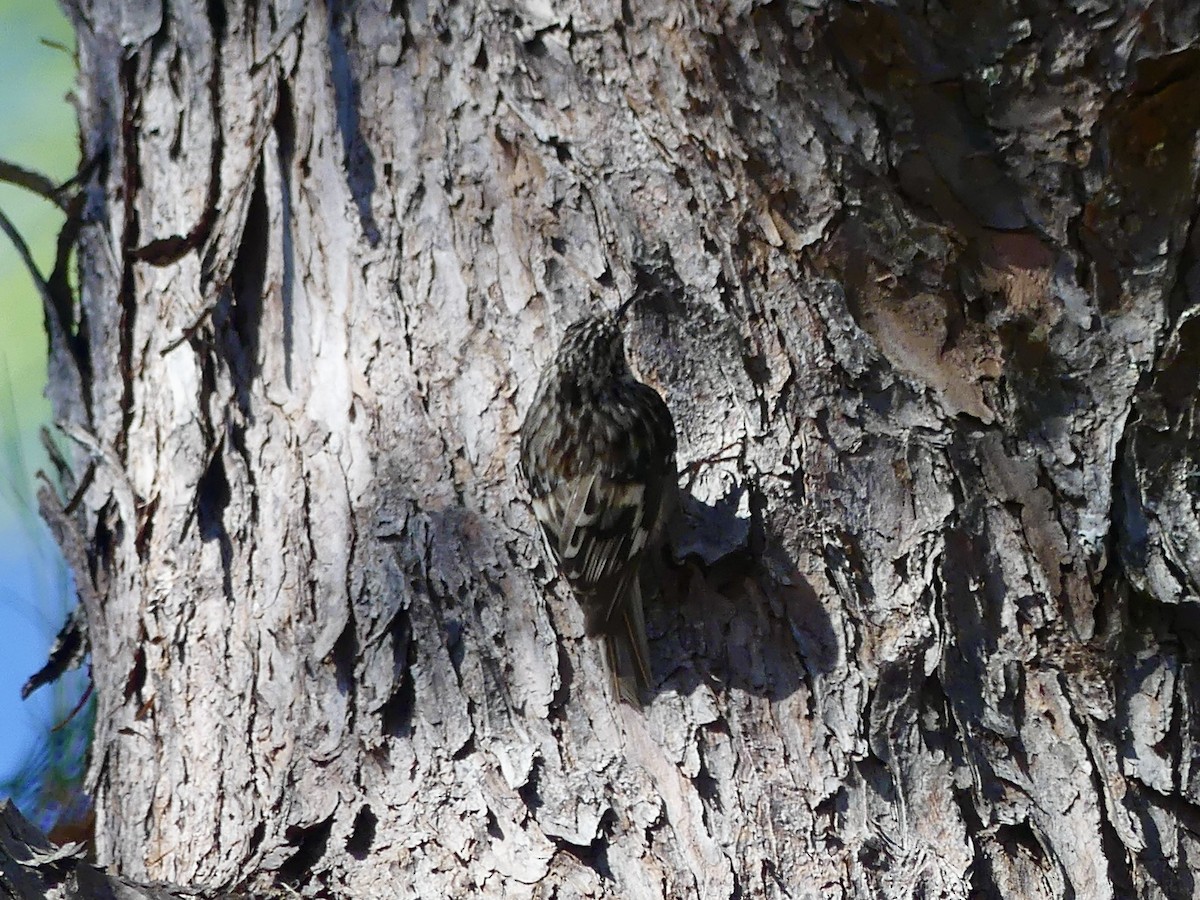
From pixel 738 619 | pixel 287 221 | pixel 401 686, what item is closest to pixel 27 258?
pixel 287 221

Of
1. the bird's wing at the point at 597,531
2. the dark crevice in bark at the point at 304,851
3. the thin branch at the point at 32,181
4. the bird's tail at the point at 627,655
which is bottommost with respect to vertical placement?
the dark crevice in bark at the point at 304,851

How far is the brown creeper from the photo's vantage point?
2.05m

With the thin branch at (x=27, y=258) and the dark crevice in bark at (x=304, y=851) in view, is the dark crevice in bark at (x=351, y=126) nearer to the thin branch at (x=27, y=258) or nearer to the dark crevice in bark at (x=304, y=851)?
the thin branch at (x=27, y=258)

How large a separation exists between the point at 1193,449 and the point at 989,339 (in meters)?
0.40

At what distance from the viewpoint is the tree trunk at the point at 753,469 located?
77.0 inches

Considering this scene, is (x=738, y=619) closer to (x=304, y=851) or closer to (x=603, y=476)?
(x=603, y=476)

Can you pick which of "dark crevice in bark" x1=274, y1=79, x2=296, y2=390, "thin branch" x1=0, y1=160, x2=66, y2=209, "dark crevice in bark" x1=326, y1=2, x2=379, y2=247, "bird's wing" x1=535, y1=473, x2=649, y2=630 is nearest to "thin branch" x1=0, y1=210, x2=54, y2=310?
"thin branch" x1=0, y1=160, x2=66, y2=209

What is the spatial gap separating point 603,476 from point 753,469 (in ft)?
1.47

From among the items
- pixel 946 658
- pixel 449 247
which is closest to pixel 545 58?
pixel 449 247

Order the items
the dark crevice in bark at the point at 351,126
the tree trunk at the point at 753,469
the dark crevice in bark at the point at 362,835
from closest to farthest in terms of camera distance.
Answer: the tree trunk at the point at 753,469, the dark crevice in bark at the point at 362,835, the dark crevice in bark at the point at 351,126

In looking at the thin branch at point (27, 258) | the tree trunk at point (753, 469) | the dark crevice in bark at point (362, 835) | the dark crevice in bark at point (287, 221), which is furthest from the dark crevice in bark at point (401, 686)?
Result: the thin branch at point (27, 258)

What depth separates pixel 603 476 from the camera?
244cm

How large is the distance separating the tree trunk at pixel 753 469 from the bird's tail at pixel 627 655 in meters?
0.03

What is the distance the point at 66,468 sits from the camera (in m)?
2.73
